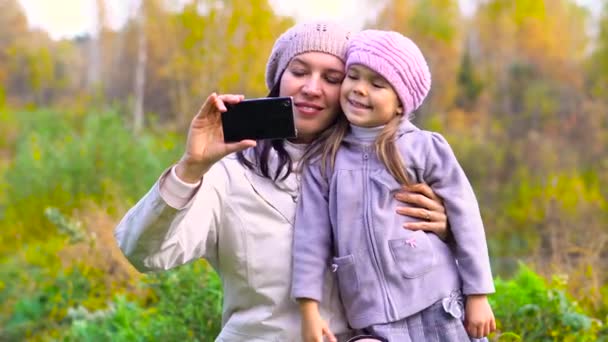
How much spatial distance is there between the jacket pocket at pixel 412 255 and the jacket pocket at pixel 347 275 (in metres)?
0.13

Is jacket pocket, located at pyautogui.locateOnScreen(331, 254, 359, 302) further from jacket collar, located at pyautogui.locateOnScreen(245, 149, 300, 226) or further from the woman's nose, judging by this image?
→ the woman's nose

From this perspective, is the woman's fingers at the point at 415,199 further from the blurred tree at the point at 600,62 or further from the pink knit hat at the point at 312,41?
the blurred tree at the point at 600,62

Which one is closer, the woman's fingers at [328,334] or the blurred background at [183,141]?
the woman's fingers at [328,334]

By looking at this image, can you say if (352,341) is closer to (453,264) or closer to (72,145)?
(453,264)

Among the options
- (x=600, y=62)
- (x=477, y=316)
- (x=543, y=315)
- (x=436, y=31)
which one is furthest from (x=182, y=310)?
(x=436, y=31)

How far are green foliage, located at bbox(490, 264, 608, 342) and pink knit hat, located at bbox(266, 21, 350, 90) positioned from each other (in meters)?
2.04

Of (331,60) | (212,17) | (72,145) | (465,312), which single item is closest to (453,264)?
(465,312)

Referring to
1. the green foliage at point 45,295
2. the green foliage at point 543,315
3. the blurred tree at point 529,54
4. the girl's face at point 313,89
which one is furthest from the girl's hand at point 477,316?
the blurred tree at point 529,54

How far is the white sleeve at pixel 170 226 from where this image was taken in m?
2.31

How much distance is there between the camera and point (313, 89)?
2600 mm

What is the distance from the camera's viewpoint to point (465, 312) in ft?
8.38

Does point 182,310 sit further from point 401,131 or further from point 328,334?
point 401,131

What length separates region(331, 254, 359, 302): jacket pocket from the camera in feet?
8.09

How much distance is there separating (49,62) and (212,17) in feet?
54.1
